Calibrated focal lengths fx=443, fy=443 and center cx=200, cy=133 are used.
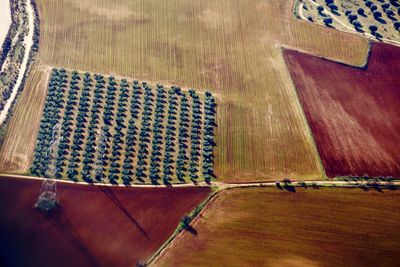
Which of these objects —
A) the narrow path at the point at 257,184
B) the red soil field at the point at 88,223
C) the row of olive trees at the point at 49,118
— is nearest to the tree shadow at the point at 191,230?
the red soil field at the point at 88,223

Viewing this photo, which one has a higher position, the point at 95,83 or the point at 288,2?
the point at 288,2

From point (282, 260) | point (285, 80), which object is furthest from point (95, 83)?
point (282, 260)

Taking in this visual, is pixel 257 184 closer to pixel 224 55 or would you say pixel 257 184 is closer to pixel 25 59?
pixel 224 55

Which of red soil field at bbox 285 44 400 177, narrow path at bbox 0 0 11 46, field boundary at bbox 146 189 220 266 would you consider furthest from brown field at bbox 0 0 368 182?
narrow path at bbox 0 0 11 46

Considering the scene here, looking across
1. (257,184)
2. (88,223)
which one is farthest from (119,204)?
A: (257,184)

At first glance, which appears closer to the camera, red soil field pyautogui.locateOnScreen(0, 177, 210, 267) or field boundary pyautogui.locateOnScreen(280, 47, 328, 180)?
red soil field pyautogui.locateOnScreen(0, 177, 210, 267)

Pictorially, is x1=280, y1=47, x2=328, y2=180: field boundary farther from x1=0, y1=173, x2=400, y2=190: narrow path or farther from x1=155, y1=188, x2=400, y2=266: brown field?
x1=155, y1=188, x2=400, y2=266: brown field

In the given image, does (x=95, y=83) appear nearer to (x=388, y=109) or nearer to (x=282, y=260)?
(x=282, y=260)
